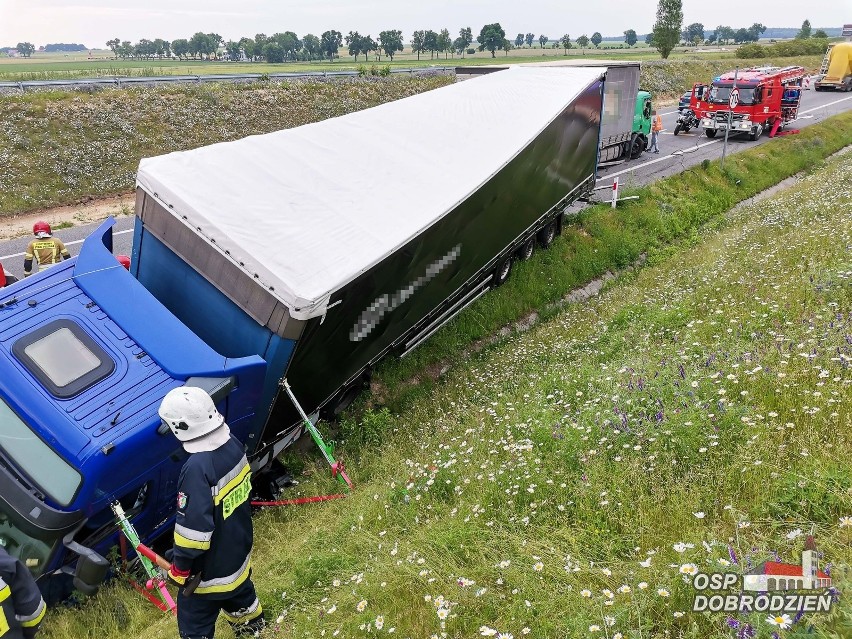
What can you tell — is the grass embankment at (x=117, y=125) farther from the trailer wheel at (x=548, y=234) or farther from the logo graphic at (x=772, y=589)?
the logo graphic at (x=772, y=589)

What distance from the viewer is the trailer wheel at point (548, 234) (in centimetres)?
1309

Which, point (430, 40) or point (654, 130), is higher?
point (430, 40)

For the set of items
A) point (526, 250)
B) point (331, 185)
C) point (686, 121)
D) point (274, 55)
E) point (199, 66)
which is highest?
point (274, 55)

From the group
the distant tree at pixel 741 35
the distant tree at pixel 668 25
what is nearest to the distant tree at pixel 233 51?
the distant tree at pixel 668 25

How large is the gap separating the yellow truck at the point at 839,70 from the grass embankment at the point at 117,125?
3297cm

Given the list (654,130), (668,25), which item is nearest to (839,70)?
(668,25)

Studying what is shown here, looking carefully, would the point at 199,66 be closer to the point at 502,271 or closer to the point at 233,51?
the point at 233,51

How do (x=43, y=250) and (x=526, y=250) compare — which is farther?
(x=526, y=250)

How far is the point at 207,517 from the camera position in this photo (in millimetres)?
3600

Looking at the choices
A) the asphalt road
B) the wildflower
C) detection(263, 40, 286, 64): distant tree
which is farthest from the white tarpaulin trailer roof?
detection(263, 40, 286, 64): distant tree

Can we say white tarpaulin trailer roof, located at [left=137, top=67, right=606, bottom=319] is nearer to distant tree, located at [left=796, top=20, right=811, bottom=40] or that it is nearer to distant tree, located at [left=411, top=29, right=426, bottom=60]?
distant tree, located at [left=796, top=20, right=811, bottom=40]

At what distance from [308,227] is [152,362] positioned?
2215 mm

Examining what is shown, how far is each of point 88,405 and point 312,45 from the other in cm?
11530

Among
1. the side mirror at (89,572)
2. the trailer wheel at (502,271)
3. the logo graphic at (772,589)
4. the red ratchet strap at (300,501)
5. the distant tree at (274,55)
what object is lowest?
the red ratchet strap at (300,501)
